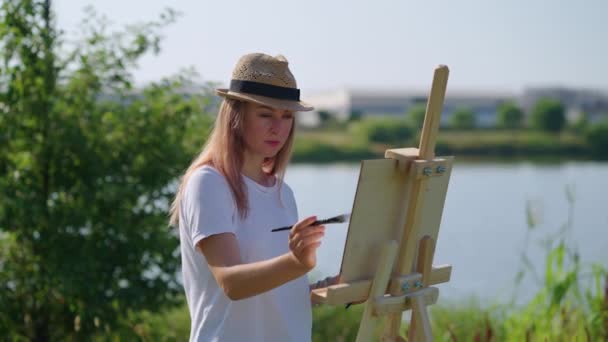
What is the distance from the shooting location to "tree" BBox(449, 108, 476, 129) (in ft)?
61.9

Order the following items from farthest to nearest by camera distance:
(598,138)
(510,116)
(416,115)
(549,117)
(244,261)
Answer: (549,117) → (510,116) → (598,138) → (416,115) → (244,261)

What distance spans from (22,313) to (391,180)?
2540 millimetres

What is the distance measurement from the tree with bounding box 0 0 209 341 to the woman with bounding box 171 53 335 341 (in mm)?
1926

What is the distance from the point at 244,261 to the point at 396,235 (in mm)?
471

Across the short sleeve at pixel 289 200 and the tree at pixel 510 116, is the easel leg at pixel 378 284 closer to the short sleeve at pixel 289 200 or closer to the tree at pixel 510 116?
the short sleeve at pixel 289 200

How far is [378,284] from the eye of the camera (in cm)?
201

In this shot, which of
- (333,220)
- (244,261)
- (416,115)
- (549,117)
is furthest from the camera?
(549,117)

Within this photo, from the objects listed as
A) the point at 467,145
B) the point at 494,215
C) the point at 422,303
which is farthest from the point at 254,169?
the point at 467,145

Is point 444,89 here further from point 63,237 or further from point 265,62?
point 63,237

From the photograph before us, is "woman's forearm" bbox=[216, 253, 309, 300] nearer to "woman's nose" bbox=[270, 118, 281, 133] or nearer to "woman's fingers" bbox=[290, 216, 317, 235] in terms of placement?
"woman's fingers" bbox=[290, 216, 317, 235]

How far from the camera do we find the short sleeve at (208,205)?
170 cm

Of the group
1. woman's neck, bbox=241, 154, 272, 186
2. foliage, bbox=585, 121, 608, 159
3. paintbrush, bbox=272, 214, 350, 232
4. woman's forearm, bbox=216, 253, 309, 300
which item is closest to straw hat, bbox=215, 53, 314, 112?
woman's neck, bbox=241, 154, 272, 186

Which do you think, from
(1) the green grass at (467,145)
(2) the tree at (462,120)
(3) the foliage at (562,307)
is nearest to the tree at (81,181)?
(3) the foliage at (562,307)

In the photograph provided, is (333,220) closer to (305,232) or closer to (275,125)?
(305,232)
